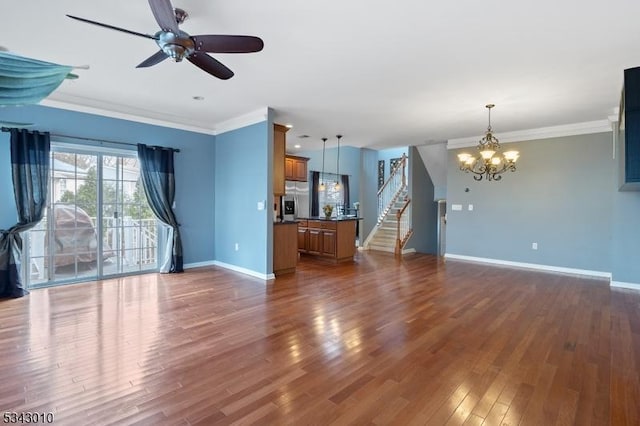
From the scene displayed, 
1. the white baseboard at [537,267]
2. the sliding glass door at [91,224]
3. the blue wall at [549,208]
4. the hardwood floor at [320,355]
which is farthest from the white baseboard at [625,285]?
the sliding glass door at [91,224]

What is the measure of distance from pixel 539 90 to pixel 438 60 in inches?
71.0

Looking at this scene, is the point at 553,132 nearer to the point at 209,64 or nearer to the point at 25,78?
the point at 209,64

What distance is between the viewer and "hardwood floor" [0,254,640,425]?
1982 mm

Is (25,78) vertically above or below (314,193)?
above

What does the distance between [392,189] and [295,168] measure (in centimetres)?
337

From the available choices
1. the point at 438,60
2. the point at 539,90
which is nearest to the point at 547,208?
the point at 539,90

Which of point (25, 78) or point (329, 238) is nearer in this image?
point (25, 78)

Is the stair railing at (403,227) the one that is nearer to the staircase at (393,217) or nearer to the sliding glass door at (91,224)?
the staircase at (393,217)

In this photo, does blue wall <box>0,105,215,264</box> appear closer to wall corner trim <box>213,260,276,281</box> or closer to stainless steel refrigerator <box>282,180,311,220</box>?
wall corner trim <box>213,260,276,281</box>

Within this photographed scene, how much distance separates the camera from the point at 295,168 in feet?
26.8

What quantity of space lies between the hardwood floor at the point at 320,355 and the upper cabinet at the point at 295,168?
3862 millimetres

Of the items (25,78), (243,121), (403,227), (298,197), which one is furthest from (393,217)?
(25,78)

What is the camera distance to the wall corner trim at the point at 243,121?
16.8 ft

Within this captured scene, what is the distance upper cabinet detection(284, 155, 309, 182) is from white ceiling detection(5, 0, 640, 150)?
253cm
